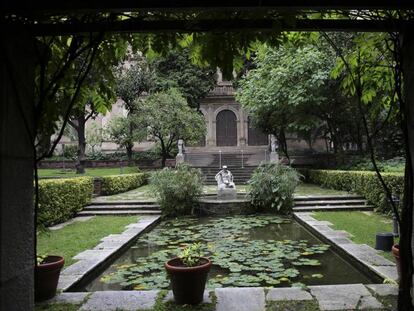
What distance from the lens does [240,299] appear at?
14.8 feet

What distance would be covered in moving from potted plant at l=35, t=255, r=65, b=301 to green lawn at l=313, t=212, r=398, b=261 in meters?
5.12

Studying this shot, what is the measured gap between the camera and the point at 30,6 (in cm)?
244

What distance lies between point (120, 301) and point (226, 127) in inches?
1174

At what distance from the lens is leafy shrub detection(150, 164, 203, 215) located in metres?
12.7

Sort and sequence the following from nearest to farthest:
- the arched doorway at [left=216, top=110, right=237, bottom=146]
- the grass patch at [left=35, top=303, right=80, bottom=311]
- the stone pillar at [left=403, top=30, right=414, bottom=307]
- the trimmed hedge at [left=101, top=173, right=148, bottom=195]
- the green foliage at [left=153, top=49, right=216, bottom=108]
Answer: the stone pillar at [left=403, top=30, right=414, bottom=307] < the grass patch at [left=35, top=303, right=80, bottom=311] < the trimmed hedge at [left=101, top=173, right=148, bottom=195] < the green foliage at [left=153, top=49, right=216, bottom=108] < the arched doorway at [left=216, top=110, right=237, bottom=146]

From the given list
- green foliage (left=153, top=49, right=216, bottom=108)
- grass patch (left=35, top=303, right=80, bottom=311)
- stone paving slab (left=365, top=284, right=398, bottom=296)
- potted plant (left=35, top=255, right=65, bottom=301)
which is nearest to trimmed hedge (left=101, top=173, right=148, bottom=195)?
green foliage (left=153, top=49, right=216, bottom=108)

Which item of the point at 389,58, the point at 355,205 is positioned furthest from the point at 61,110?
the point at 355,205

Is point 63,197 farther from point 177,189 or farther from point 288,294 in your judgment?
point 288,294

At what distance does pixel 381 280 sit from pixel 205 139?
92.6 ft

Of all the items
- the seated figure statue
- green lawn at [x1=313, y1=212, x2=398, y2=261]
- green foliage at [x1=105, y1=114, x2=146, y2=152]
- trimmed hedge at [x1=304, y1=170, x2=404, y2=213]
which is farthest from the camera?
green foliage at [x1=105, y1=114, x2=146, y2=152]

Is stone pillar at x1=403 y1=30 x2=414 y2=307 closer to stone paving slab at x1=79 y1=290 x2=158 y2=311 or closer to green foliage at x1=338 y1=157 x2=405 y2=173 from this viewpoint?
stone paving slab at x1=79 y1=290 x2=158 y2=311

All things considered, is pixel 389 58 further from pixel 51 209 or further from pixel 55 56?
pixel 51 209

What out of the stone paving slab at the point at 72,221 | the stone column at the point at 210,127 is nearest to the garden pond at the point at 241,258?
the stone paving slab at the point at 72,221

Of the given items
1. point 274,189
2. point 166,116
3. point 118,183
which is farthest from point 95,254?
point 166,116
